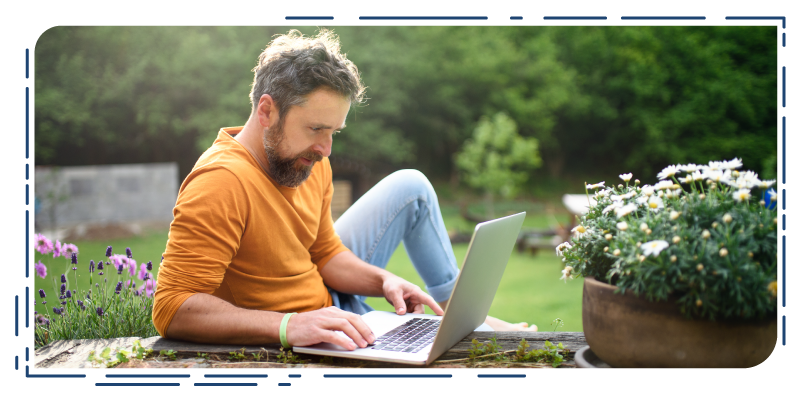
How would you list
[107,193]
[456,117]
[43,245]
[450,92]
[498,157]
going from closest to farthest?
1. [43,245]
2. [107,193]
3. [498,157]
4. [450,92]
5. [456,117]

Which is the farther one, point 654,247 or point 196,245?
point 196,245

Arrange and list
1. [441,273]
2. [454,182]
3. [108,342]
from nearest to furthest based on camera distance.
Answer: [108,342] → [441,273] → [454,182]

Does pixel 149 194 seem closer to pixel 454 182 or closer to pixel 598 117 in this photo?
pixel 454 182

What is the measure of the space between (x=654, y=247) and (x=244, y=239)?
0.95 metres

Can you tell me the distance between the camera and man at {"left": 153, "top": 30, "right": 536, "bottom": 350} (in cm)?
122

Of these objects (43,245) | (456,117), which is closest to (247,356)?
(43,245)

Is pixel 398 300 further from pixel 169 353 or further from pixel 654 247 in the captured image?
pixel 654 247

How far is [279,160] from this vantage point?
1472 millimetres

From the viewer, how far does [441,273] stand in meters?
1.87

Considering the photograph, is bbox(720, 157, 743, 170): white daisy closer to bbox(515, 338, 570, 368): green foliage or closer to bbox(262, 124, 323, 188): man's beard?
bbox(515, 338, 570, 368): green foliage

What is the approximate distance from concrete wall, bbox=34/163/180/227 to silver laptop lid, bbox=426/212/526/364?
8914mm

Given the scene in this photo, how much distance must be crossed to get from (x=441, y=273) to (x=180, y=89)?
38.8 ft

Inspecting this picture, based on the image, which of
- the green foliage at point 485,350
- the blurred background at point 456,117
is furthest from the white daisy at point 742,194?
the blurred background at point 456,117

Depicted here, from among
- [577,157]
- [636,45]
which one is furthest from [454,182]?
[636,45]
